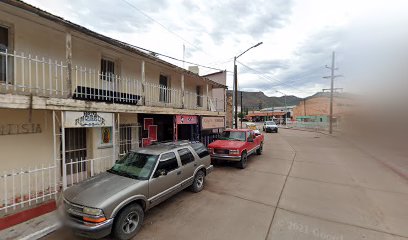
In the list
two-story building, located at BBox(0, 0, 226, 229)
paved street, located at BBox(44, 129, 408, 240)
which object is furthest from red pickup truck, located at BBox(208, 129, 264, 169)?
two-story building, located at BBox(0, 0, 226, 229)

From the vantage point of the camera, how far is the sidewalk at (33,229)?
4.01 meters

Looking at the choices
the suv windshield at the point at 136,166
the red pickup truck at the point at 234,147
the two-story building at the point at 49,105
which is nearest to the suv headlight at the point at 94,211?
the suv windshield at the point at 136,166

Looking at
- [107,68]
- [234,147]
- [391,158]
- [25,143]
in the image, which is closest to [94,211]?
[25,143]

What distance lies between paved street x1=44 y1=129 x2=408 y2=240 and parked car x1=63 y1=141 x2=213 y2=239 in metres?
0.49

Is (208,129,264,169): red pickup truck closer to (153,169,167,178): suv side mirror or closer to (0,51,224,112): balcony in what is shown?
(0,51,224,112): balcony

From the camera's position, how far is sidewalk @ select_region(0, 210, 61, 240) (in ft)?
13.2

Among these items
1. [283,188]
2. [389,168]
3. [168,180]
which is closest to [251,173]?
[283,188]

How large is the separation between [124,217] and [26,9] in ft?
16.2

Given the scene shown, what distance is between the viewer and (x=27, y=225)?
438 cm

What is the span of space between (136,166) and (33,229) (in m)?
2.28

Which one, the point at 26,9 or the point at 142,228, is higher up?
the point at 26,9

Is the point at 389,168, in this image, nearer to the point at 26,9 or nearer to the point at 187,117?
the point at 187,117

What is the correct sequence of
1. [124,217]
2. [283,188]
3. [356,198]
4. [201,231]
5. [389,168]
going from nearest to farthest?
[124,217]
[201,231]
[356,198]
[283,188]
[389,168]

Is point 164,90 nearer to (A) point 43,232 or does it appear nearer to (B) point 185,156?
(B) point 185,156
